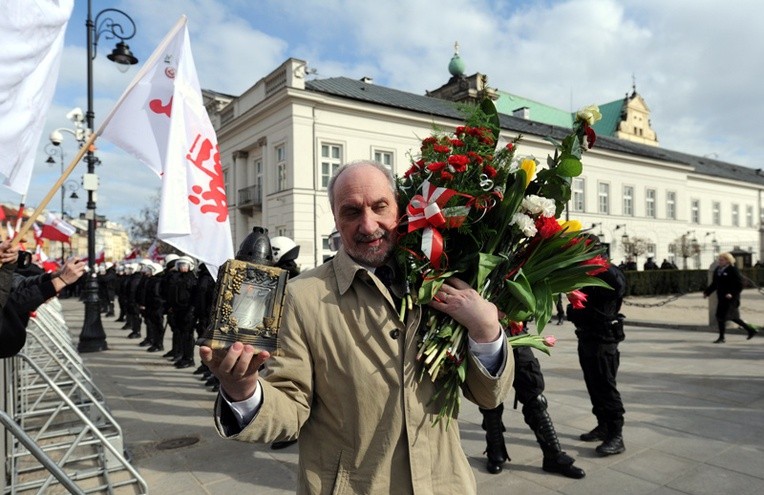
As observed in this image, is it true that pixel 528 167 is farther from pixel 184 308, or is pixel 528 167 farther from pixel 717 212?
pixel 717 212

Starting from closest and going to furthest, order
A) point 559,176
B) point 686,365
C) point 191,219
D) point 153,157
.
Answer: point 559,176 → point 191,219 → point 153,157 → point 686,365

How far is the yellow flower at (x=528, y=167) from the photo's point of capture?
193 cm

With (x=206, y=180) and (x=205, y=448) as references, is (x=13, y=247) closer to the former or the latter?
(x=206, y=180)

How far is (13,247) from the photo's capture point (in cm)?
294

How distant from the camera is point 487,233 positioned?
1927 mm

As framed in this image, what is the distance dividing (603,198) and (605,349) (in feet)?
113

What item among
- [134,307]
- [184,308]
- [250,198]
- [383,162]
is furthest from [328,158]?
[184,308]

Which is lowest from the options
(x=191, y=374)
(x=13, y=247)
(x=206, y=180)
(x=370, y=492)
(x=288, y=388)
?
(x=191, y=374)

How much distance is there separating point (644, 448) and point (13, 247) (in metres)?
5.19

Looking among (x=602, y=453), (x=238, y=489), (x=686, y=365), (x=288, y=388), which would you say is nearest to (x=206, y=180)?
(x=238, y=489)

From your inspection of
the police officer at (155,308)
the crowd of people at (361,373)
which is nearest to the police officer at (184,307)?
the police officer at (155,308)

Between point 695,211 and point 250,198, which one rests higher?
point 695,211

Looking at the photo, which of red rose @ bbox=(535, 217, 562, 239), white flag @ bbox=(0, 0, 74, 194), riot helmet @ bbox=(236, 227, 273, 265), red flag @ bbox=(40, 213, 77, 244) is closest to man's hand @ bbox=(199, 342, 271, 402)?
riot helmet @ bbox=(236, 227, 273, 265)

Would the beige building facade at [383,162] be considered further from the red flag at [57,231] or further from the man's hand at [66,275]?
the man's hand at [66,275]
